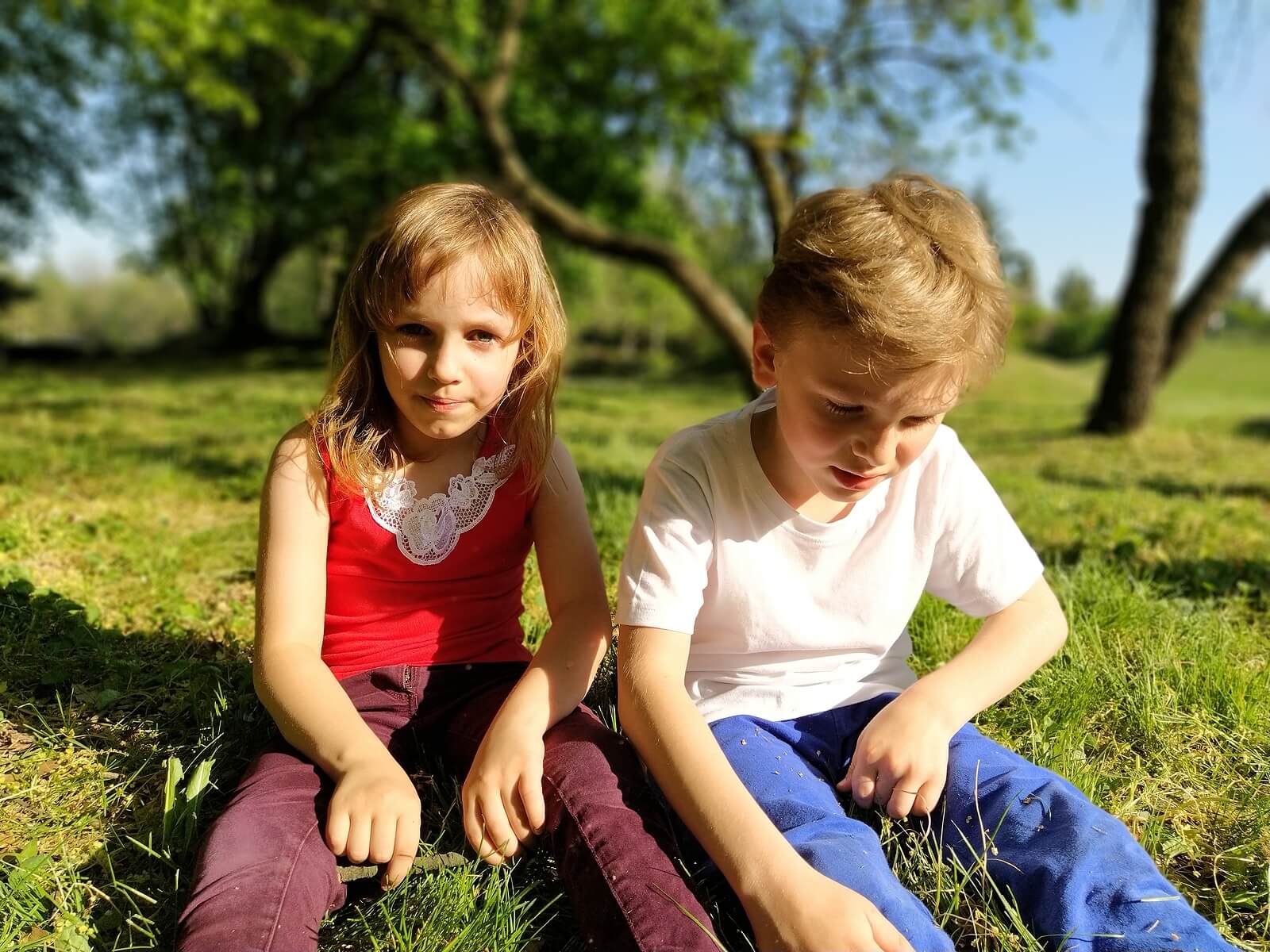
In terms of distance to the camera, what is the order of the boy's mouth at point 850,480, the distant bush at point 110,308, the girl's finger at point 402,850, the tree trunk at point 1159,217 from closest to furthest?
the girl's finger at point 402,850 < the boy's mouth at point 850,480 < the tree trunk at point 1159,217 < the distant bush at point 110,308

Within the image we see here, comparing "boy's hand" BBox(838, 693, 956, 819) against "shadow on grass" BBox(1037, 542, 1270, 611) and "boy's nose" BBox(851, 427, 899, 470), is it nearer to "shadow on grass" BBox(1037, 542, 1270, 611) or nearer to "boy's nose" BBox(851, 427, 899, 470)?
"boy's nose" BBox(851, 427, 899, 470)

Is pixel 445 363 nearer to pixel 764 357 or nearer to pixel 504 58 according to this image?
pixel 764 357

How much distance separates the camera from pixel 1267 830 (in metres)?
1.85

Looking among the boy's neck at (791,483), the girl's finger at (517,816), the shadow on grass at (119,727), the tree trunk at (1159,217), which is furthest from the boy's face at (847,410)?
the tree trunk at (1159,217)

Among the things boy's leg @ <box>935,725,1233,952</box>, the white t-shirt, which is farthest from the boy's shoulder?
boy's leg @ <box>935,725,1233,952</box>

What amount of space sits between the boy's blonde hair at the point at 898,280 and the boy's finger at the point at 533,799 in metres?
0.89

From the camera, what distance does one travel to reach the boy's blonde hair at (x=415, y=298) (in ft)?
6.21

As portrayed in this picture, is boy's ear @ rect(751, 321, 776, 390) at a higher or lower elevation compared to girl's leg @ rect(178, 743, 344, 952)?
higher

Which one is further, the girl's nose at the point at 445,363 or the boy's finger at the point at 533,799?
the girl's nose at the point at 445,363

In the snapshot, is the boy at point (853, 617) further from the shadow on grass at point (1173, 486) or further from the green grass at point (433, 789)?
the shadow on grass at point (1173, 486)

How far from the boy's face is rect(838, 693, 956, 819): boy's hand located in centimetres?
42

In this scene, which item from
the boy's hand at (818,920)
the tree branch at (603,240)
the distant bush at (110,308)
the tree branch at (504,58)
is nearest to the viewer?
the boy's hand at (818,920)

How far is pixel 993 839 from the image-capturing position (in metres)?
1.70

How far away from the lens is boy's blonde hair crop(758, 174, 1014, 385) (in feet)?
5.33
